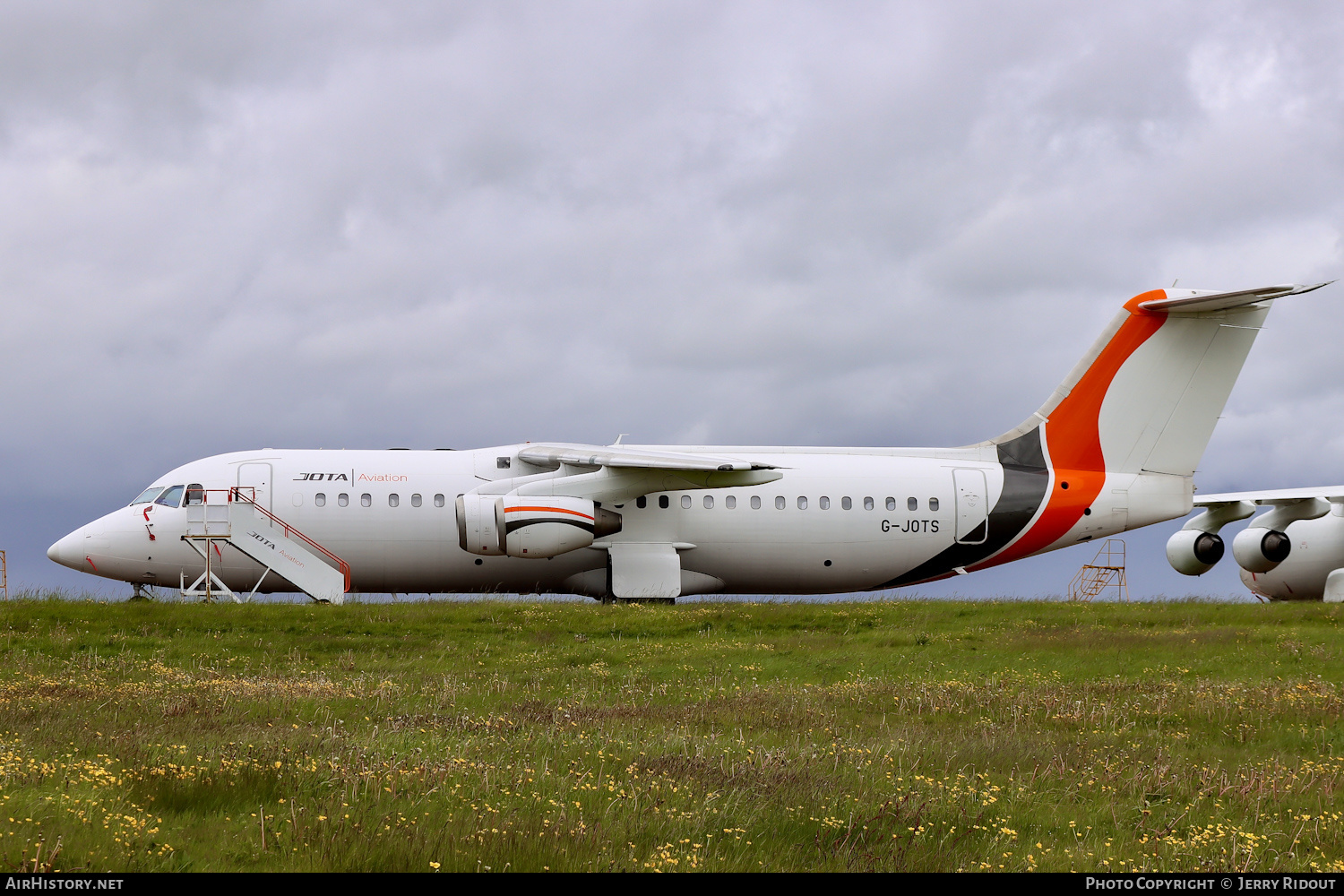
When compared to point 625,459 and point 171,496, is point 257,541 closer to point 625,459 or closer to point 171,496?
point 171,496

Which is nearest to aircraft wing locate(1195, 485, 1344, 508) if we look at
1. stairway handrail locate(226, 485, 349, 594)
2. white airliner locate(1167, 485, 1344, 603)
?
white airliner locate(1167, 485, 1344, 603)

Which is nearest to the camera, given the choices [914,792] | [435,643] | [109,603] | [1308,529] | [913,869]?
[913,869]

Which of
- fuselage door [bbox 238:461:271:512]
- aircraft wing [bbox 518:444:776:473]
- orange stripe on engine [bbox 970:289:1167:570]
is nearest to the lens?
aircraft wing [bbox 518:444:776:473]

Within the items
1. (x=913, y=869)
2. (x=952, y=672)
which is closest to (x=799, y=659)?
(x=952, y=672)

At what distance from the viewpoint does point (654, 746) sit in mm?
10469

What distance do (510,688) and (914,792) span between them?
8264 mm

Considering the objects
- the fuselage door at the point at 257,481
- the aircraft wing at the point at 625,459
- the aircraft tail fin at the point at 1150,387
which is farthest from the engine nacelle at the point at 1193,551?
the fuselage door at the point at 257,481

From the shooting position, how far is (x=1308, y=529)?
38.6 m

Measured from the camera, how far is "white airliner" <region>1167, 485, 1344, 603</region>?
117ft

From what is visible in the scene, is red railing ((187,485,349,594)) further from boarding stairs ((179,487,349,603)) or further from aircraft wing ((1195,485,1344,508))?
aircraft wing ((1195,485,1344,508))

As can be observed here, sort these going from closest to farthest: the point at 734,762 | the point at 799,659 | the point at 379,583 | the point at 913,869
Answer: the point at 913,869 < the point at 734,762 < the point at 799,659 < the point at 379,583

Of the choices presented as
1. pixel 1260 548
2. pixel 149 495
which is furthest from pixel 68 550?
pixel 1260 548

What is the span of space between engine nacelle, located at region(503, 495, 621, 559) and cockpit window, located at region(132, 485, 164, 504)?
30.4ft

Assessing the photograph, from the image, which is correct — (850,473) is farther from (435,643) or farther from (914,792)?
(914,792)
